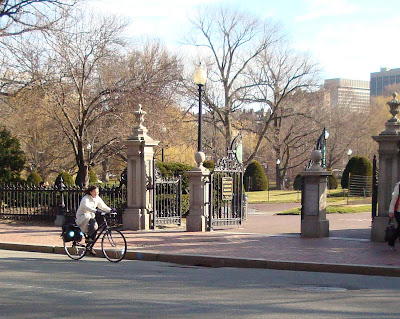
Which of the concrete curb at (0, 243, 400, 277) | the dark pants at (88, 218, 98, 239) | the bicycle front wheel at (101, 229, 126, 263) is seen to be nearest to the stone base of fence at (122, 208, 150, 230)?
the concrete curb at (0, 243, 400, 277)

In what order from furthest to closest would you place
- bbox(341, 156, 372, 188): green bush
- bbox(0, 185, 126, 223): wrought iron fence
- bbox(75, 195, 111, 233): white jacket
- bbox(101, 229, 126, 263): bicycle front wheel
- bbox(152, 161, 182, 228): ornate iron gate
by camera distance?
bbox(341, 156, 372, 188): green bush
bbox(0, 185, 126, 223): wrought iron fence
bbox(152, 161, 182, 228): ornate iron gate
bbox(75, 195, 111, 233): white jacket
bbox(101, 229, 126, 263): bicycle front wheel

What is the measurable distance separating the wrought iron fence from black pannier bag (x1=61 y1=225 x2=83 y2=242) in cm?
583

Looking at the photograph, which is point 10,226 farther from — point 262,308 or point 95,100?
point 262,308

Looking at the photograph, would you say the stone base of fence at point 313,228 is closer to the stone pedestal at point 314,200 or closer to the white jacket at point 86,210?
the stone pedestal at point 314,200

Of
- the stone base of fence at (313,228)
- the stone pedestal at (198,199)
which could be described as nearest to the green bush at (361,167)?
the stone pedestal at (198,199)

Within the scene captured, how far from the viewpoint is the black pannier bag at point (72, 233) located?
12.0m

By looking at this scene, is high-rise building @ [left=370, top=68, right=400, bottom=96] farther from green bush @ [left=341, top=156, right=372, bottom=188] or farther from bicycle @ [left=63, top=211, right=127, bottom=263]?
bicycle @ [left=63, top=211, right=127, bottom=263]

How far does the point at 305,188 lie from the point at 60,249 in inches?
246

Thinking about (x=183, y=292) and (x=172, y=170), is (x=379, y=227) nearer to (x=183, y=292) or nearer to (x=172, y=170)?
(x=183, y=292)

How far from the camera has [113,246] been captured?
11891 mm

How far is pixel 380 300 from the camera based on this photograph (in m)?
7.76

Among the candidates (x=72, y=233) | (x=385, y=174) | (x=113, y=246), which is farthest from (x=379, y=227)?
(x=72, y=233)

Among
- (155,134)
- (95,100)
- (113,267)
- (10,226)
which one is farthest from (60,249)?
(155,134)

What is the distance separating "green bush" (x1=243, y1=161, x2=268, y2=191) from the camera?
172 ft
